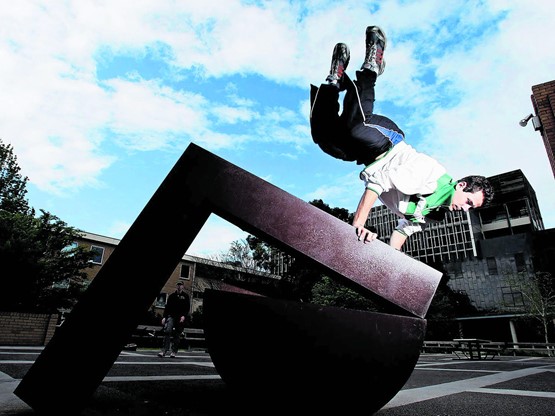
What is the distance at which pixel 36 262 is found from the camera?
13.8 m

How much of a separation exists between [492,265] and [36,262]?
1738 inches

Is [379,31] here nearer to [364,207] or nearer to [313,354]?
[364,207]

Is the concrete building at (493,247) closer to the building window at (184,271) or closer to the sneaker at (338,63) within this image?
the sneaker at (338,63)

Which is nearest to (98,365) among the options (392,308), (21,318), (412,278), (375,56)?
(392,308)

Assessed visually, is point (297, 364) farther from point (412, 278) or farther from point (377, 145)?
point (377, 145)

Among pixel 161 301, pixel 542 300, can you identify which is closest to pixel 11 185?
pixel 161 301

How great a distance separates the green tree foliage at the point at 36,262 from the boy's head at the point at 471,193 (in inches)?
567

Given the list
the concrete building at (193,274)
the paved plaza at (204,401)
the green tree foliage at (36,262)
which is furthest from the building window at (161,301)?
the paved plaza at (204,401)

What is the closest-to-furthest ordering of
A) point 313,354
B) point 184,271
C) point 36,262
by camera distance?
1. point 313,354
2. point 36,262
3. point 184,271

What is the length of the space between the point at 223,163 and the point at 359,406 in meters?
1.68

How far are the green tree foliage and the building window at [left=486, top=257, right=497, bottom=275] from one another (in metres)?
41.8

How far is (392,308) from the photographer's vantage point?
227 centimetres

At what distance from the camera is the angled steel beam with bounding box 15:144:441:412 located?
197cm

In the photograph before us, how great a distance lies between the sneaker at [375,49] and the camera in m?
3.56
